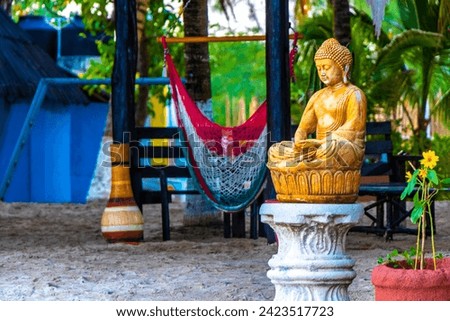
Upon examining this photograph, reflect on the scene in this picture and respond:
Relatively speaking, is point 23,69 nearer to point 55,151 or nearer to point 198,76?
point 55,151

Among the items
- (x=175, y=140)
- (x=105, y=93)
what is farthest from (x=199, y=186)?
(x=105, y=93)

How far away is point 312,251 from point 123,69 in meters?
4.56

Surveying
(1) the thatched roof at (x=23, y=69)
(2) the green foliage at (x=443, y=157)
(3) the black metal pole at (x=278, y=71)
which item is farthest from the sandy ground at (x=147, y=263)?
(2) the green foliage at (x=443, y=157)

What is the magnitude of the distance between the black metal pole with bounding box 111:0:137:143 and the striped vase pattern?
176 mm

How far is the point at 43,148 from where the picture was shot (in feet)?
53.6

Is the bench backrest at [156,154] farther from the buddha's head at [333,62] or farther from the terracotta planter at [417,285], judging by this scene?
the terracotta planter at [417,285]

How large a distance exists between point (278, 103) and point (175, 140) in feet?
6.26

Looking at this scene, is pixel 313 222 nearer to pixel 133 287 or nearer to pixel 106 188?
pixel 133 287

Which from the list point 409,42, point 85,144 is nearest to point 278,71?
point 409,42

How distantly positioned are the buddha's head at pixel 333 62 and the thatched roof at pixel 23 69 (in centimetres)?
899

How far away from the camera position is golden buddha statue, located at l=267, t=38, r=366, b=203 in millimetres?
5918

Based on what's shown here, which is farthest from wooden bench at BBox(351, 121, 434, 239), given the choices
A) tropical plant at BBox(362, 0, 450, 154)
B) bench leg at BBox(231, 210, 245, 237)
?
tropical plant at BBox(362, 0, 450, 154)

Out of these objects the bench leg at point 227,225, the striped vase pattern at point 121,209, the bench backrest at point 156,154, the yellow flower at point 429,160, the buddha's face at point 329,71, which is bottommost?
the bench leg at point 227,225

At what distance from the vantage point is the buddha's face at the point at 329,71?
20.4ft
